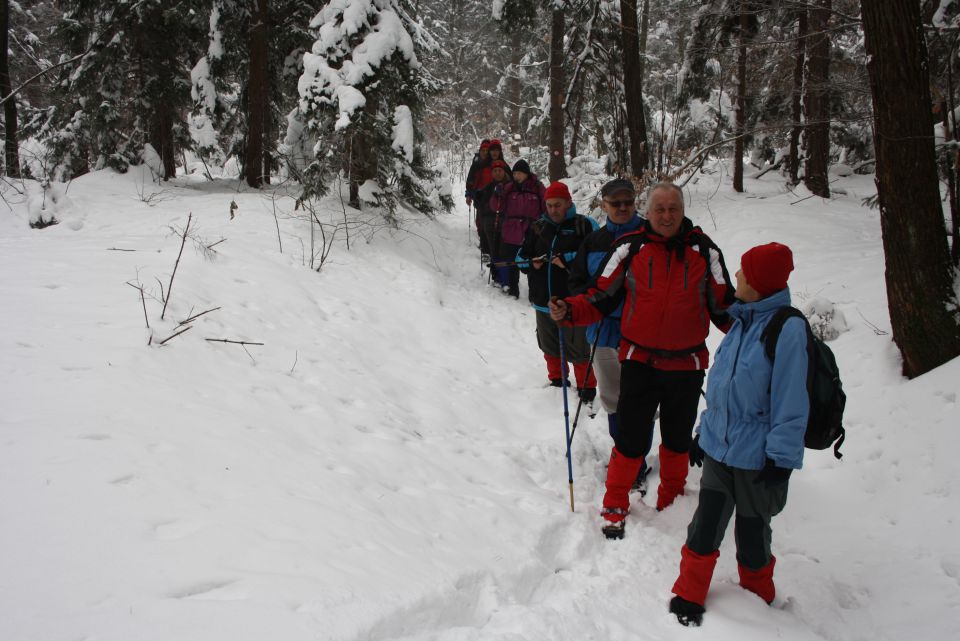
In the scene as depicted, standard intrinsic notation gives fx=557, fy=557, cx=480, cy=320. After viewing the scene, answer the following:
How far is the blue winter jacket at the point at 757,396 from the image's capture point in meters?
2.57

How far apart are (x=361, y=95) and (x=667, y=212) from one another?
6947 millimetres

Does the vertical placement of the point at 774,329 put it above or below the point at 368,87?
below

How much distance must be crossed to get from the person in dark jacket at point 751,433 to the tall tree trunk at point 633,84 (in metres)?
8.39

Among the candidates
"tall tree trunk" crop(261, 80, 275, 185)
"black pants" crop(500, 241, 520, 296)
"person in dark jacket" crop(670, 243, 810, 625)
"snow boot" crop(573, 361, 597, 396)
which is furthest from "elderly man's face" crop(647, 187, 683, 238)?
"tall tree trunk" crop(261, 80, 275, 185)

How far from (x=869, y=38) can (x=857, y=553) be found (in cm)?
384

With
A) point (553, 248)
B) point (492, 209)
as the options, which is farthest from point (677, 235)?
point (492, 209)

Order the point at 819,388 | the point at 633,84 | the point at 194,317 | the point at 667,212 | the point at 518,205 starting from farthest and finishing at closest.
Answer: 1. the point at 633,84
2. the point at 518,205
3. the point at 194,317
4. the point at 667,212
5. the point at 819,388

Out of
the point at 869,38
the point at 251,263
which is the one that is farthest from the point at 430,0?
the point at 869,38

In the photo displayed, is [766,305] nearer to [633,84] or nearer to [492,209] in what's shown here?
[492,209]

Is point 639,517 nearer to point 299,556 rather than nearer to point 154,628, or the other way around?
point 299,556

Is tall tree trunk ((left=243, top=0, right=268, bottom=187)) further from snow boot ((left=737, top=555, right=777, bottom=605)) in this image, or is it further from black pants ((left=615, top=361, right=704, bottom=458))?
snow boot ((left=737, top=555, right=777, bottom=605))

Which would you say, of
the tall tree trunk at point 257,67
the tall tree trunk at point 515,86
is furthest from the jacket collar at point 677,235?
the tall tree trunk at point 515,86

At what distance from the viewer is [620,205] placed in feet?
13.9

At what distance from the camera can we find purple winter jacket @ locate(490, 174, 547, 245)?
851cm
